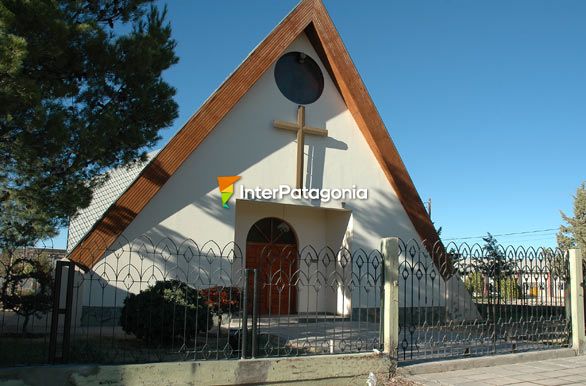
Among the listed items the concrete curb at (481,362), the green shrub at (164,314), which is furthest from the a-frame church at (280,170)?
the concrete curb at (481,362)

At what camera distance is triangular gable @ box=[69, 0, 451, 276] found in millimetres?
11516

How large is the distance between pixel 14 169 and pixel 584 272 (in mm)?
11138

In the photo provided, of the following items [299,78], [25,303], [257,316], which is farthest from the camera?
[299,78]

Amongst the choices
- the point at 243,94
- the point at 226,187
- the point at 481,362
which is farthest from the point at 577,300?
the point at 243,94

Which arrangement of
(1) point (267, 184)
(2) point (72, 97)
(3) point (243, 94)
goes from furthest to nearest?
(1) point (267, 184)
(3) point (243, 94)
(2) point (72, 97)

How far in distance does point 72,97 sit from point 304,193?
7.15m

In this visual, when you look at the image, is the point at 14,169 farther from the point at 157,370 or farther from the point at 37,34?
the point at 157,370

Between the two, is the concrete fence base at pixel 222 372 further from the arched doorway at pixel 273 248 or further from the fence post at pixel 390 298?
the arched doorway at pixel 273 248

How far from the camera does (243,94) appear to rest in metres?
13.2

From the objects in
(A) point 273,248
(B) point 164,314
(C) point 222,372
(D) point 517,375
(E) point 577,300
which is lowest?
(D) point 517,375

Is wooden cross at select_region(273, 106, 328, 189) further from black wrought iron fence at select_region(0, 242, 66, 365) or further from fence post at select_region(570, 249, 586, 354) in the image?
fence post at select_region(570, 249, 586, 354)

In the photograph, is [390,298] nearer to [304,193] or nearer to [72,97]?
[72,97]

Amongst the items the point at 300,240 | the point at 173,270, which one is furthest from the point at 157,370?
the point at 300,240

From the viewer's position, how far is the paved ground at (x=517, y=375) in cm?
767
